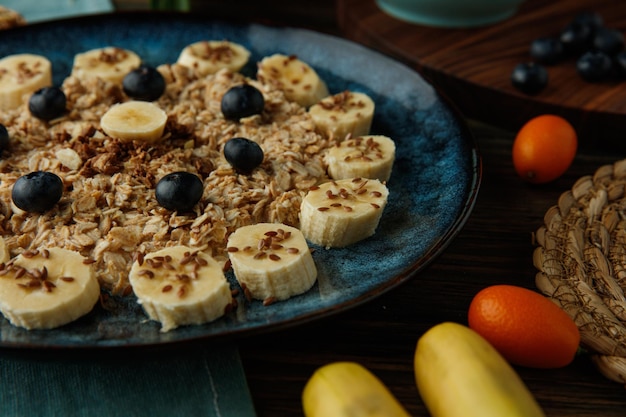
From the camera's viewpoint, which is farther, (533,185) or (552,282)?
(533,185)

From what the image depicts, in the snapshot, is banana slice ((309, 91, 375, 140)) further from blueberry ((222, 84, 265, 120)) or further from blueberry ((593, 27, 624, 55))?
blueberry ((593, 27, 624, 55))

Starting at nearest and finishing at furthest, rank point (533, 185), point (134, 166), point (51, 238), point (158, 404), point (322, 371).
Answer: point (322, 371)
point (158, 404)
point (51, 238)
point (134, 166)
point (533, 185)

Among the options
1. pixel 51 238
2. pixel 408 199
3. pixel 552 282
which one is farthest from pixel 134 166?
pixel 552 282

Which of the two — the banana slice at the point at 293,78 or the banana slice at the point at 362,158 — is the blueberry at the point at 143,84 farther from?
the banana slice at the point at 362,158

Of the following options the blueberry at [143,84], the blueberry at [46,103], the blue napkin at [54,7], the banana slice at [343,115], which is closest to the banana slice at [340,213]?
the banana slice at [343,115]

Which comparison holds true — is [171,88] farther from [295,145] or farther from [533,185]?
[533,185]

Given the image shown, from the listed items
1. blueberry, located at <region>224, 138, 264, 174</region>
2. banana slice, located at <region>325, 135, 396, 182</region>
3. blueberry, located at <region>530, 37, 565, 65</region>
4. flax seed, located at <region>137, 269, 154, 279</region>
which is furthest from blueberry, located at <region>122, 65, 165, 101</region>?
blueberry, located at <region>530, 37, 565, 65</region>
